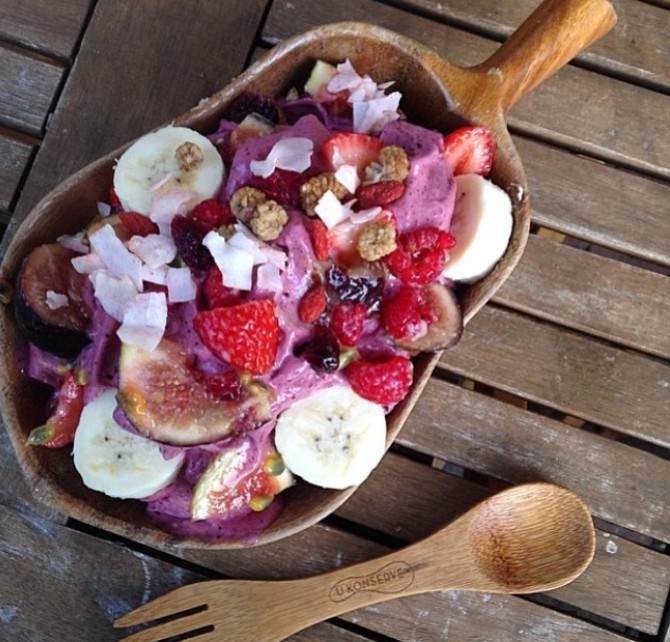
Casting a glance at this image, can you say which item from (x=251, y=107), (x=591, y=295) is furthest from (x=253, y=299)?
(x=591, y=295)

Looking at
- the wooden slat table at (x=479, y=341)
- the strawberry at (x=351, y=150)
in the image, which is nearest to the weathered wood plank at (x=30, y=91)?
the wooden slat table at (x=479, y=341)

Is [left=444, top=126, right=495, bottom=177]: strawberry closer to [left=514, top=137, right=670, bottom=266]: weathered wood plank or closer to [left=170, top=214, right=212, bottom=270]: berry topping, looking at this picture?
[left=514, top=137, right=670, bottom=266]: weathered wood plank

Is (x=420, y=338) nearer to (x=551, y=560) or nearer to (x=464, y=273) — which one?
(x=464, y=273)

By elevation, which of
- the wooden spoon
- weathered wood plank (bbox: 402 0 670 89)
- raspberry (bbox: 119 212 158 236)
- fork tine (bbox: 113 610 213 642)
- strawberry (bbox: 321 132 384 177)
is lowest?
fork tine (bbox: 113 610 213 642)

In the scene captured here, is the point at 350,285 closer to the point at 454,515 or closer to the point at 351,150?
the point at 351,150

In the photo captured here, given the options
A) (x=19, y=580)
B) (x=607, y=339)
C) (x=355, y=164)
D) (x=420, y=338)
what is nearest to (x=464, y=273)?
(x=420, y=338)

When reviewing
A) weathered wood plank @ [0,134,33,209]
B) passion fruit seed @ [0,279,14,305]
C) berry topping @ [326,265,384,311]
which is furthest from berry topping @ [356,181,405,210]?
weathered wood plank @ [0,134,33,209]
